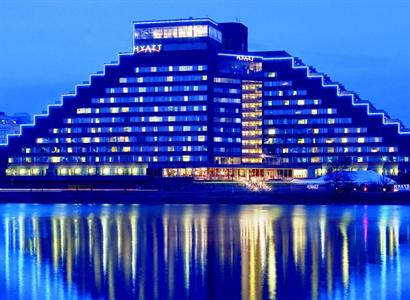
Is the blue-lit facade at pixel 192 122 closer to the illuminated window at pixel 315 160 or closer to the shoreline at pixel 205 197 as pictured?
the illuminated window at pixel 315 160

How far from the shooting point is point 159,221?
88.9 metres

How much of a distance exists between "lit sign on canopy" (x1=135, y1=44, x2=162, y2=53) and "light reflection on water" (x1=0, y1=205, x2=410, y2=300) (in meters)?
116

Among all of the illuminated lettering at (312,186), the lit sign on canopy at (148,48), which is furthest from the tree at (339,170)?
the lit sign on canopy at (148,48)

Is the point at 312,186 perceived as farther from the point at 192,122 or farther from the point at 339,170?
the point at 192,122

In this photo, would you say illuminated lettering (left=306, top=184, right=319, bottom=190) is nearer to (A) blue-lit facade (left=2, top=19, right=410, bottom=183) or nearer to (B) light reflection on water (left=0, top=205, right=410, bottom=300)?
(A) blue-lit facade (left=2, top=19, right=410, bottom=183)

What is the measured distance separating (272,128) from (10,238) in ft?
441

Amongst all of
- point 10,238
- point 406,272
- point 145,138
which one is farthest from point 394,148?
point 406,272

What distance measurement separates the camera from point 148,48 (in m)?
194

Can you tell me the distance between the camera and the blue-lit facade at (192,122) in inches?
7584

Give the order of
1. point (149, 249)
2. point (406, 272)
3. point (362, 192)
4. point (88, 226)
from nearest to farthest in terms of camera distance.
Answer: point (406, 272) → point (149, 249) → point (88, 226) → point (362, 192)

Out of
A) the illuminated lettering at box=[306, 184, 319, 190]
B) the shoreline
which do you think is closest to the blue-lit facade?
the shoreline

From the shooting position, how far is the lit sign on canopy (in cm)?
19425

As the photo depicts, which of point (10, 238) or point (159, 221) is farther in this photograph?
point (159, 221)

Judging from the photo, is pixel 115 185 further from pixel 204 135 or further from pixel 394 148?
pixel 394 148
